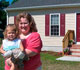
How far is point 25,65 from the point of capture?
9.55 ft

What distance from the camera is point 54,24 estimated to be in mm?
15602

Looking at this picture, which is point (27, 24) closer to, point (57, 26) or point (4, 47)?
point (4, 47)

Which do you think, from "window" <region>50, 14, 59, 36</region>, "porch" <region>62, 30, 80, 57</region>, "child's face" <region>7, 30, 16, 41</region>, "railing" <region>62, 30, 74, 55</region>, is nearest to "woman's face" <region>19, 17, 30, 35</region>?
"child's face" <region>7, 30, 16, 41</region>

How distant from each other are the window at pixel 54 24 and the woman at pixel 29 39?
12.6 metres

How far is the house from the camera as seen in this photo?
14945mm

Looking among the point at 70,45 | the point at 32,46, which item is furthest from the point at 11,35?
the point at 70,45

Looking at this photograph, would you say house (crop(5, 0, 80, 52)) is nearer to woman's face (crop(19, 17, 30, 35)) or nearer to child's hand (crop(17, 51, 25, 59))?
woman's face (crop(19, 17, 30, 35))

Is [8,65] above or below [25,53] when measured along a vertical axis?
below

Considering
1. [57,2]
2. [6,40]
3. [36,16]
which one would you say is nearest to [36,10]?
[36,16]

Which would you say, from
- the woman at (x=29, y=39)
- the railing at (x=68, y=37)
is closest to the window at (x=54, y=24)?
the railing at (x=68, y=37)

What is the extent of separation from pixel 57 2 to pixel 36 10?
5.51 ft

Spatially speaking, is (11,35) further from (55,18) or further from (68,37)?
(55,18)

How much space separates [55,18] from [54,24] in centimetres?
44

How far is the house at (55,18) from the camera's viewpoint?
14945 millimetres
